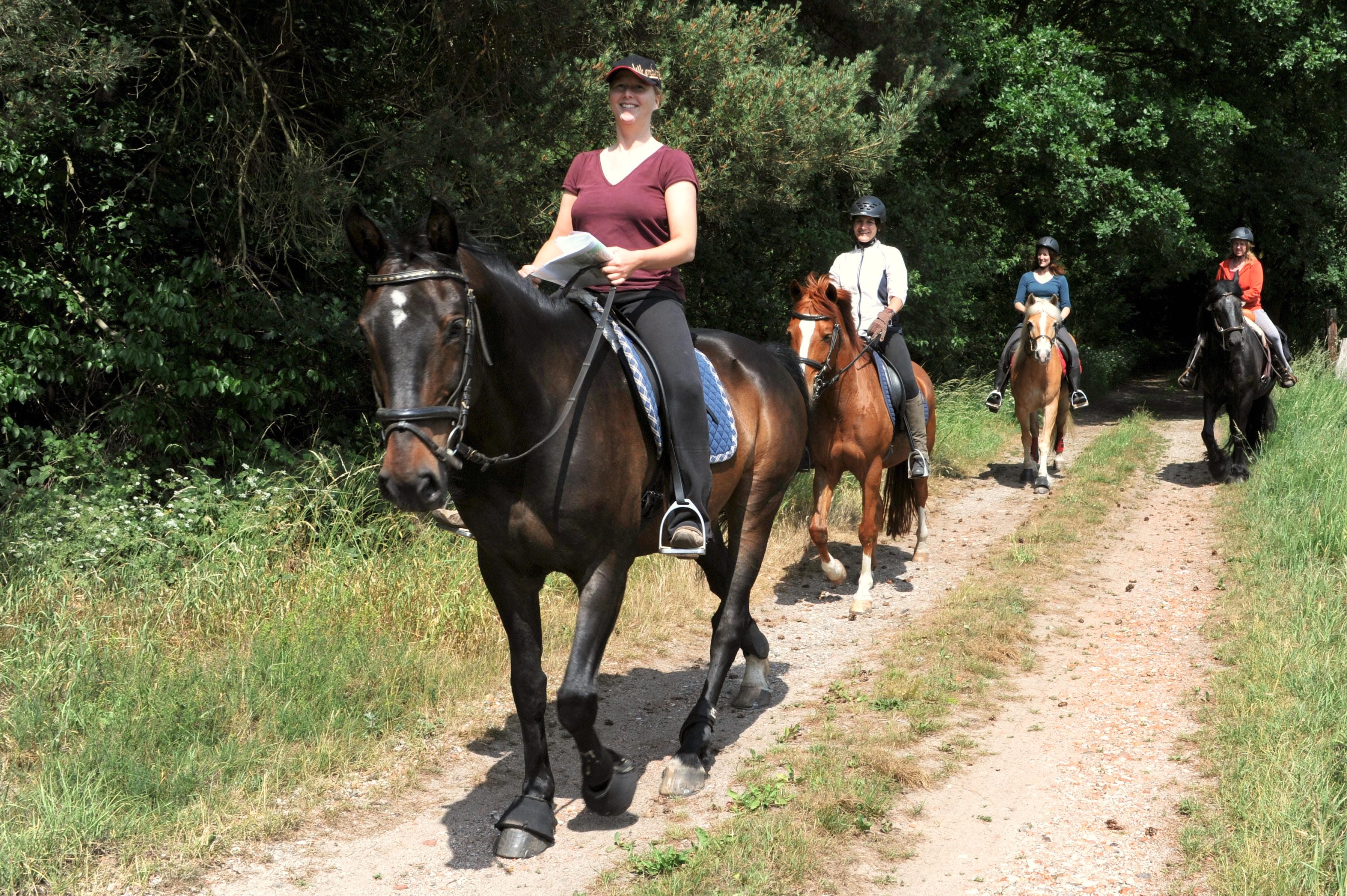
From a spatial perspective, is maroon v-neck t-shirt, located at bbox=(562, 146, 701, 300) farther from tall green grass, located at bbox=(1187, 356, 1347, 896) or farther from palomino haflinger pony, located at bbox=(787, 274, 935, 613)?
palomino haflinger pony, located at bbox=(787, 274, 935, 613)

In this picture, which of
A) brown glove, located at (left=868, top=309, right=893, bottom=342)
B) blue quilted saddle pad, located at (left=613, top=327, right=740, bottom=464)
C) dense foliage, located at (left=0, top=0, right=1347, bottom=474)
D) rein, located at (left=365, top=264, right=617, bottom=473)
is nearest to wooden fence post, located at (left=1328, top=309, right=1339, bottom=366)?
dense foliage, located at (left=0, top=0, right=1347, bottom=474)

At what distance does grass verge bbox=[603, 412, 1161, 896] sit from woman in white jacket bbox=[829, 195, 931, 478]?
1.45 metres

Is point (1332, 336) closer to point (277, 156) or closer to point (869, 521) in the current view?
point (869, 521)

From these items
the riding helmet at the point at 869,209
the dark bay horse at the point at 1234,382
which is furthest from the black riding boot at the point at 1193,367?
the riding helmet at the point at 869,209

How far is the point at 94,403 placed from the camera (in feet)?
25.6

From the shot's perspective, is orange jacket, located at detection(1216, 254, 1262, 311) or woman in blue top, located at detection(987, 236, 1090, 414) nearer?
orange jacket, located at detection(1216, 254, 1262, 311)

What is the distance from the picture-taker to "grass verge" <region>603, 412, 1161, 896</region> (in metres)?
3.87

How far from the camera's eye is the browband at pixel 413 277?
340cm

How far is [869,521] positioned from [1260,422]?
24.2 feet

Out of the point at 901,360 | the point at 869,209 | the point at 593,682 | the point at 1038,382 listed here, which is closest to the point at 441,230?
the point at 593,682

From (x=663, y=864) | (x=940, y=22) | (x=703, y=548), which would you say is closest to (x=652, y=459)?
(x=703, y=548)

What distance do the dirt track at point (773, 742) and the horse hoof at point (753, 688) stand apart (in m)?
0.07

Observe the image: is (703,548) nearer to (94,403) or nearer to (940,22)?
(94,403)

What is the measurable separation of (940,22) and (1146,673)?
1125 cm
